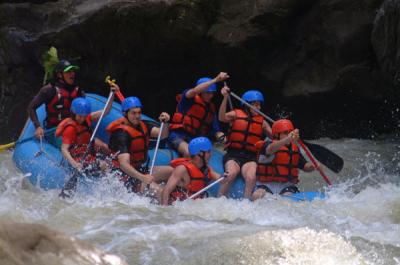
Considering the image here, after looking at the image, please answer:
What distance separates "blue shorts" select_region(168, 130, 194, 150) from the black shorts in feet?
1.78

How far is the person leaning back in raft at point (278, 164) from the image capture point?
5.96 m

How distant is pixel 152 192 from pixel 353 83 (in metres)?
3.78

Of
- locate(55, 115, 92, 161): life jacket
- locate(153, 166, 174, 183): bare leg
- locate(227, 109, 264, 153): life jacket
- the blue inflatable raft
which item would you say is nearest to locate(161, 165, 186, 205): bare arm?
locate(153, 166, 174, 183): bare leg

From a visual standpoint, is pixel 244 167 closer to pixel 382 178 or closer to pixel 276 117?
pixel 382 178

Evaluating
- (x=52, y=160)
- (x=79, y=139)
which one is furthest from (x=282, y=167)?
(x=52, y=160)

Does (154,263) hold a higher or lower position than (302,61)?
lower

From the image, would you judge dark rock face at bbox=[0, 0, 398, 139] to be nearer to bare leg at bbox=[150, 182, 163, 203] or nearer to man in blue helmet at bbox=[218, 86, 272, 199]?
man in blue helmet at bbox=[218, 86, 272, 199]

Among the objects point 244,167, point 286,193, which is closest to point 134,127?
A: point 244,167

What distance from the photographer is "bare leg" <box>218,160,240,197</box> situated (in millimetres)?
5922

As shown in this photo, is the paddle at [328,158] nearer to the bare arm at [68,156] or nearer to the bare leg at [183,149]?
the bare leg at [183,149]

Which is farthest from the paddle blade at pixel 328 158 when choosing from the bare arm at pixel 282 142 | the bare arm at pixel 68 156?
the bare arm at pixel 68 156

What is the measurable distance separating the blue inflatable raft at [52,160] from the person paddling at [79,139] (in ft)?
0.48

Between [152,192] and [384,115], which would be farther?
[384,115]

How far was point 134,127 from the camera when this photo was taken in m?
6.05
